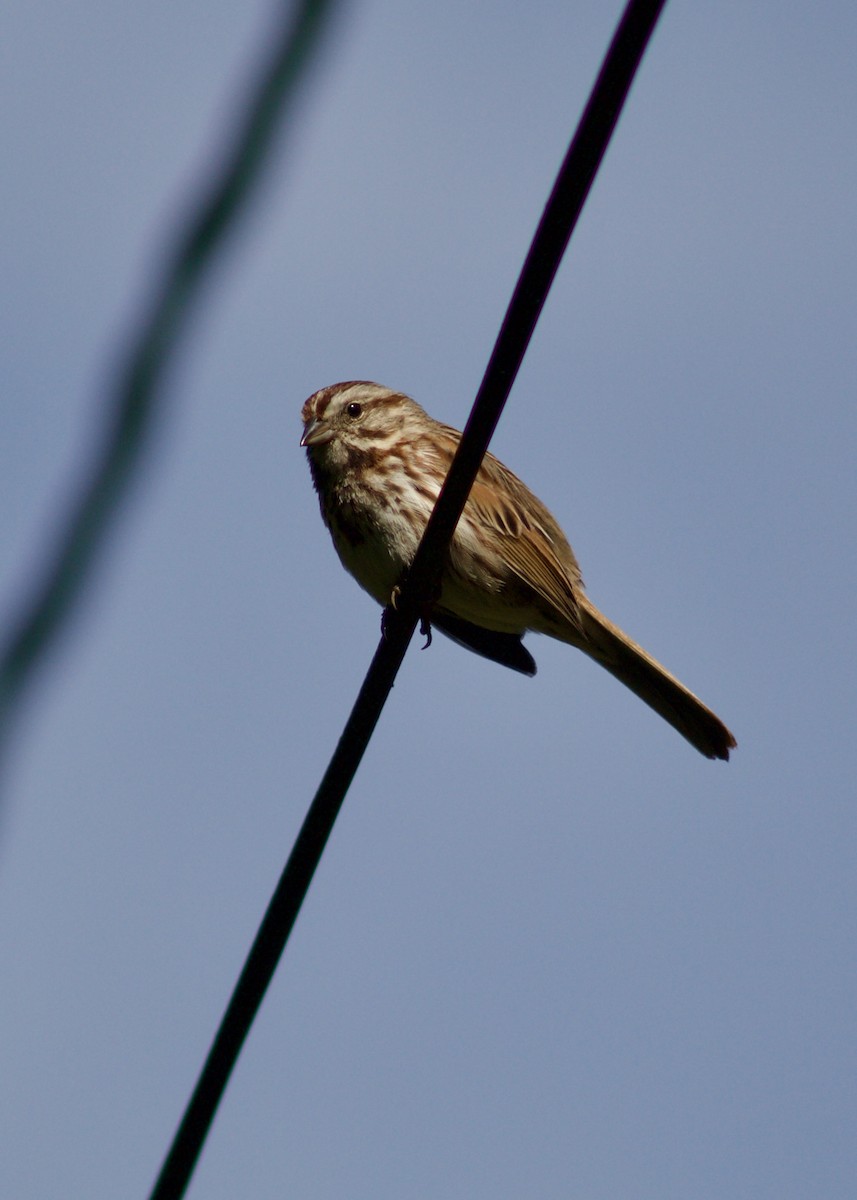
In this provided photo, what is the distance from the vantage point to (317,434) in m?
5.77

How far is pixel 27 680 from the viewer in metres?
1.13

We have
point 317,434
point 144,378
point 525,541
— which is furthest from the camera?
point 317,434

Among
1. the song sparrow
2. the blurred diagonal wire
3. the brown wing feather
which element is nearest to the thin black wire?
the blurred diagonal wire

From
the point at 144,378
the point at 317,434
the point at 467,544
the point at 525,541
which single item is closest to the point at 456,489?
the point at 144,378

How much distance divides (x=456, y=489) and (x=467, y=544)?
263cm

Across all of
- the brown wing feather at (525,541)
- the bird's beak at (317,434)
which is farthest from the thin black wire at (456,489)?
the bird's beak at (317,434)

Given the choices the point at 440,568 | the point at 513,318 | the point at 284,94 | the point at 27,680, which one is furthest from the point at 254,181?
the point at 440,568

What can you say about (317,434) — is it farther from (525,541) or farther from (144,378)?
(144,378)

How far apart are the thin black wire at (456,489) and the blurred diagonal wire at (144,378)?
0.63 m

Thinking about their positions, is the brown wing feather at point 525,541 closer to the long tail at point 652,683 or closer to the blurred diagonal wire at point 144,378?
the long tail at point 652,683

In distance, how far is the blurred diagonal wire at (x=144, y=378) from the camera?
1.11 metres

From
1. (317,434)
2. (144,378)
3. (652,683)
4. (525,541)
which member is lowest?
(144,378)

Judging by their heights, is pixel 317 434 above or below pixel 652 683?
above

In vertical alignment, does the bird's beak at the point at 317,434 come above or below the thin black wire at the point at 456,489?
above
